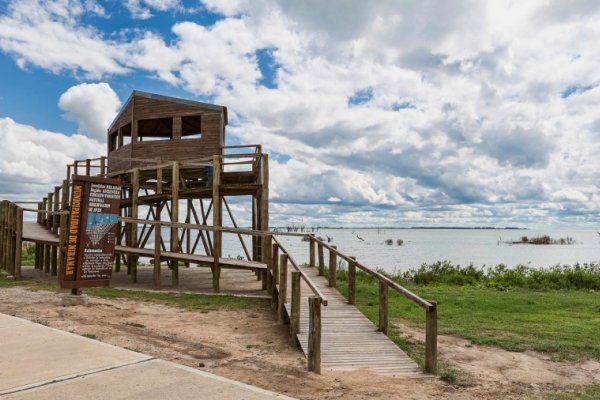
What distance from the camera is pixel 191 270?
2088cm

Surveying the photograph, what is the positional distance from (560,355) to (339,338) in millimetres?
3600

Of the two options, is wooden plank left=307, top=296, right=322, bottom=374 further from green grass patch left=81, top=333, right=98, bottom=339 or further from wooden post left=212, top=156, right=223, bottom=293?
wooden post left=212, top=156, right=223, bottom=293

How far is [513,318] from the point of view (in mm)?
11266

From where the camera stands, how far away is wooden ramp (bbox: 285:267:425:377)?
686 cm

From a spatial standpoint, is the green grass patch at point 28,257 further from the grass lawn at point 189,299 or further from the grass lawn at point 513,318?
the grass lawn at point 513,318

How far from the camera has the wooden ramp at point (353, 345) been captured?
6859mm

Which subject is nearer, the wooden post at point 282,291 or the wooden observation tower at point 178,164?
the wooden post at point 282,291

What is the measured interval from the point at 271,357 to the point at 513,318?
6720 millimetres

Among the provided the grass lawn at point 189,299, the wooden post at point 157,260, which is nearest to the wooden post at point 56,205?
the grass lawn at point 189,299

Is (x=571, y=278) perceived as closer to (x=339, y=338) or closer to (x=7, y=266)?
(x=339, y=338)

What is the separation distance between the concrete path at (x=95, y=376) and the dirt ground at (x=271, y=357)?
107 cm

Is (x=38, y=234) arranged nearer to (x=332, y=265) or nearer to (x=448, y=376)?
(x=332, y=265)

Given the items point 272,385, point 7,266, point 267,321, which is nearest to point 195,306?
point 267,321

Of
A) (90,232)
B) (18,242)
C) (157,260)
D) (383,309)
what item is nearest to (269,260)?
(157,260)
